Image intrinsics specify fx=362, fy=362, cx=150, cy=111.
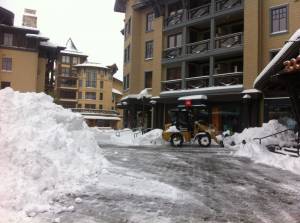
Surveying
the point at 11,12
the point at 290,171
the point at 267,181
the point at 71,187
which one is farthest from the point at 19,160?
the point at 11,12

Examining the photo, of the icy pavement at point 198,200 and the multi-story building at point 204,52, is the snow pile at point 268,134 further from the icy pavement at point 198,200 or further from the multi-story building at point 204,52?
the icy pavement at point 198,200

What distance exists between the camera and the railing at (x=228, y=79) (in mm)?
26958

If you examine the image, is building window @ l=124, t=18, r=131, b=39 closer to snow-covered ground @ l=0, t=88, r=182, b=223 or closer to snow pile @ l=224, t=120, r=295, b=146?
snow pile @ l=224, t=120, r=295, b=146

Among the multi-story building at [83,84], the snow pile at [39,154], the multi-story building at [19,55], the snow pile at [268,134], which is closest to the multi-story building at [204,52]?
the snow pile at [268,134]

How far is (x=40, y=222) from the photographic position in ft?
18.8

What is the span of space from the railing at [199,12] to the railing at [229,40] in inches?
116

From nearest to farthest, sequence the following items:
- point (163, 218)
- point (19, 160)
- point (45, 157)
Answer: point (163, 218)
point (19, 160)
point (45, 157)

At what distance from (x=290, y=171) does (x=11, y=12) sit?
4190cm

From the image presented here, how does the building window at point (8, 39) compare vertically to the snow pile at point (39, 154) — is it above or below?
above

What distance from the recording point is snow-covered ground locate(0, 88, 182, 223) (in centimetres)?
655

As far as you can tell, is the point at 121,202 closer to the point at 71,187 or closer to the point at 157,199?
the point at 157,199

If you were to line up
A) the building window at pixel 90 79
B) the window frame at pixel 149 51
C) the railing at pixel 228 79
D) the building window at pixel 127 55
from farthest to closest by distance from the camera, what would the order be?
the building window at pixel 90 79, the building window at pixel 127 55, the window frame at pixel 149 51, the railing at pixel 228 79

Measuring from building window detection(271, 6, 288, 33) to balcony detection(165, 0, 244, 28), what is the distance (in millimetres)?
2713

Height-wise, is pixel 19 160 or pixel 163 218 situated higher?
pixel 19 160
